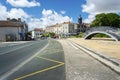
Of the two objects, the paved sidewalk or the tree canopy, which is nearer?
the paved sidewalk

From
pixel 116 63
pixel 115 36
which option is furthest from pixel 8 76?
pixel 115 36

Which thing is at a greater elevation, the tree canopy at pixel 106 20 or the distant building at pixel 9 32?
the tree canopy at pixel 106 20

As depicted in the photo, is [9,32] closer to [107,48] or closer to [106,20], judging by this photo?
[106,20]

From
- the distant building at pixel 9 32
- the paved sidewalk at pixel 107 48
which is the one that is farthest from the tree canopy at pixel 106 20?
the paved sidewalk at pixel 107 48

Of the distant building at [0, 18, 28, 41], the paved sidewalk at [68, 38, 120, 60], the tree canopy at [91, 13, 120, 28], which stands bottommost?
the paved sidewalk at [68, 38, 120, 60]

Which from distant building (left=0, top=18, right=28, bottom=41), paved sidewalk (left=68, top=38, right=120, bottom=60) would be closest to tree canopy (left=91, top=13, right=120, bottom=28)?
distant building (left=0, top=18, right=28, bottom=41)

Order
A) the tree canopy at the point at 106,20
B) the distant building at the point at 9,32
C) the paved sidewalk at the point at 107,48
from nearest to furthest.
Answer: the paved sidewalk at the point at 107,48 → the distant building at the point at 9,32 → the tree canopy at the point at 106,20

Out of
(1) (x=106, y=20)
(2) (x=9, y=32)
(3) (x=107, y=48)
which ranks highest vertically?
(1) (x=106, y=20)

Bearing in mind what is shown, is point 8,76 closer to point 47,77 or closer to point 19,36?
point 47,77

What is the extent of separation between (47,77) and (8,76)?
168cm

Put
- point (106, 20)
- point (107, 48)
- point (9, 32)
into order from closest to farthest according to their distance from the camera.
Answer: point (107, 48) → point (9, 32) → point (106, 20)

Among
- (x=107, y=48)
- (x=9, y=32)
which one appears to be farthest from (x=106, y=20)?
(x=107, y=48)

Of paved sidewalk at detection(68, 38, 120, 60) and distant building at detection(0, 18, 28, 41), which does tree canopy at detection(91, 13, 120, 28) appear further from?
paved sidewalk at detection(68, 38, 120, 60)

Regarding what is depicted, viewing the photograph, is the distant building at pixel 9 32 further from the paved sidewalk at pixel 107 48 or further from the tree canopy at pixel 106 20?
the paved sidewalk at pixel 107 48
